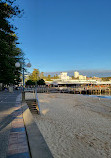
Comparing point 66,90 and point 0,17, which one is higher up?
point 0,17

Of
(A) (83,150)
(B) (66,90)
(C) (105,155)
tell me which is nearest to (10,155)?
(A) (83,150)

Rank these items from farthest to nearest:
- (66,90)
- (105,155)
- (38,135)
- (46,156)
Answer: (66,90) → (105,155) → (38,135) → (46,156)

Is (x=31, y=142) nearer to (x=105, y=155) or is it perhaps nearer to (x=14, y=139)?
(x=14, y=139)

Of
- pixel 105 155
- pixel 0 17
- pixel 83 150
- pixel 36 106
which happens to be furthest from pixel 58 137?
pixel 0 17

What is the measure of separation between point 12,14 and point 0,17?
0.80 m

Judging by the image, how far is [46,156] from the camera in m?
2.54

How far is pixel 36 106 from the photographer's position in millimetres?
11914

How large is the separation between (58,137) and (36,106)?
234 inches

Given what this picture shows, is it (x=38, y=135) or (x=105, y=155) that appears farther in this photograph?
(x=105, y=155)

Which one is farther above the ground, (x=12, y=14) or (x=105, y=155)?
(x=12, y=14)

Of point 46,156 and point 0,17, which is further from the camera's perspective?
point 0,17

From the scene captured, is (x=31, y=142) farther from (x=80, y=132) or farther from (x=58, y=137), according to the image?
(x=80, y=132)

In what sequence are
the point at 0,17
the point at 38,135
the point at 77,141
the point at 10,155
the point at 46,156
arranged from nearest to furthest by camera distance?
the point at 46,156 → the point at 10,155 → the point at 38,135 → the point at 77,141 → the point at 0,17

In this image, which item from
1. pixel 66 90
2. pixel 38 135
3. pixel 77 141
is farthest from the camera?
pixel 66 90
